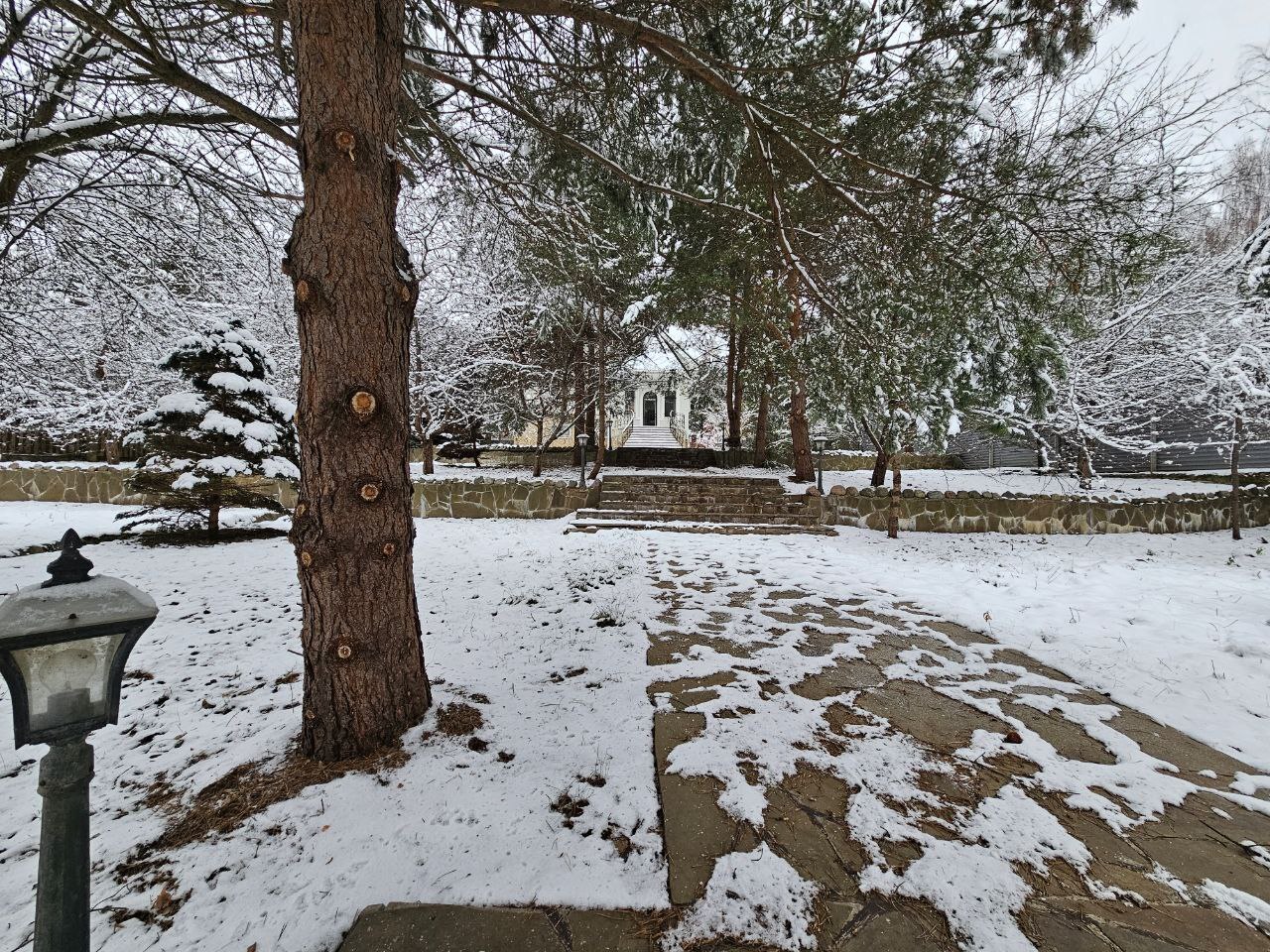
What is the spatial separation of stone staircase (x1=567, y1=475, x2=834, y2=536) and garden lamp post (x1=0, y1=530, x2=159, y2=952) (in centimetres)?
678

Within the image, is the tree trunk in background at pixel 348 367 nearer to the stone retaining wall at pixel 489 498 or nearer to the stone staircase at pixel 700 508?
the stone staircase at pixel 700 508

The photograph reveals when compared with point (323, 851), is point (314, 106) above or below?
above

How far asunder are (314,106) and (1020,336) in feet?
13.8

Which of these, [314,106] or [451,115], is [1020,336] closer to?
[314,106]

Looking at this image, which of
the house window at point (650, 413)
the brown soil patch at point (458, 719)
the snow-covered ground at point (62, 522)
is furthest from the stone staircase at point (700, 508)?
the house window at point (650, 413)

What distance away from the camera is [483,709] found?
8.04ft

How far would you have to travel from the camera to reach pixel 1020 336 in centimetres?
345

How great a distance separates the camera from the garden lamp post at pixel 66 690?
36.5 inches

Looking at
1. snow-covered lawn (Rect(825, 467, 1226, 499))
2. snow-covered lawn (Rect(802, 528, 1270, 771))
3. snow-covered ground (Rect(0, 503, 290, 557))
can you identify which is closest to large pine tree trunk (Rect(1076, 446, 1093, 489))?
snow-covered lawn (Rect(825, 467, 1226, 499))

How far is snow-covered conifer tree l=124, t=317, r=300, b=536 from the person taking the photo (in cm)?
581

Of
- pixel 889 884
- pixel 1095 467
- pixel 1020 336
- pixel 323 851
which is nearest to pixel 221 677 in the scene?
pixel 323 851

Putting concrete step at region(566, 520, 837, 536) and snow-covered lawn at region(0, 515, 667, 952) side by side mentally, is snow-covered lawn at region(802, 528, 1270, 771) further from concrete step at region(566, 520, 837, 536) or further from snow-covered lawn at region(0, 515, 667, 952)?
snow-covered lawn at region(0, 515, 667, 952)

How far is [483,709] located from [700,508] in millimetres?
6985

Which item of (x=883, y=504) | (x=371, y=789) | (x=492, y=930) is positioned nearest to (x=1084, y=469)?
(x=883, y=504)
